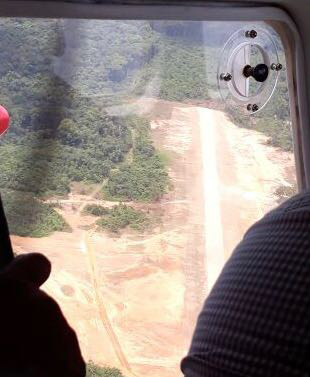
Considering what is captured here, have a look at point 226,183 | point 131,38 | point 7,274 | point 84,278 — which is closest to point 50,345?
point 7,274

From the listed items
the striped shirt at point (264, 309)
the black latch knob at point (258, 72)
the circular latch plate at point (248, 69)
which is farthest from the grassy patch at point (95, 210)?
the striped shirt at point (264, 309)

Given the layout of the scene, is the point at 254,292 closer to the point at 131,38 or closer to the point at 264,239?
the point at 264,239

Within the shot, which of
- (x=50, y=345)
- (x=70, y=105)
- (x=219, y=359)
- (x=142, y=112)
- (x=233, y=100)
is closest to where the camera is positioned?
(x=50, y=345)

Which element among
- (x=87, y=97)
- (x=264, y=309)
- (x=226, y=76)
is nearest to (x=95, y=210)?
(x=87, y=97)

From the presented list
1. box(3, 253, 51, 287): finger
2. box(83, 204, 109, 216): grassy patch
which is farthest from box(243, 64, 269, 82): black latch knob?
box(3, 253, 51, 287): finger

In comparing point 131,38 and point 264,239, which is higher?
point 131,38

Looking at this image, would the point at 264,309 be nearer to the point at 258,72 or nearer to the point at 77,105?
the point at 77,105

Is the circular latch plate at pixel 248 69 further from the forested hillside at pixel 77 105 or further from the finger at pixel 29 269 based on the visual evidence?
the finger at pixel 29 269
